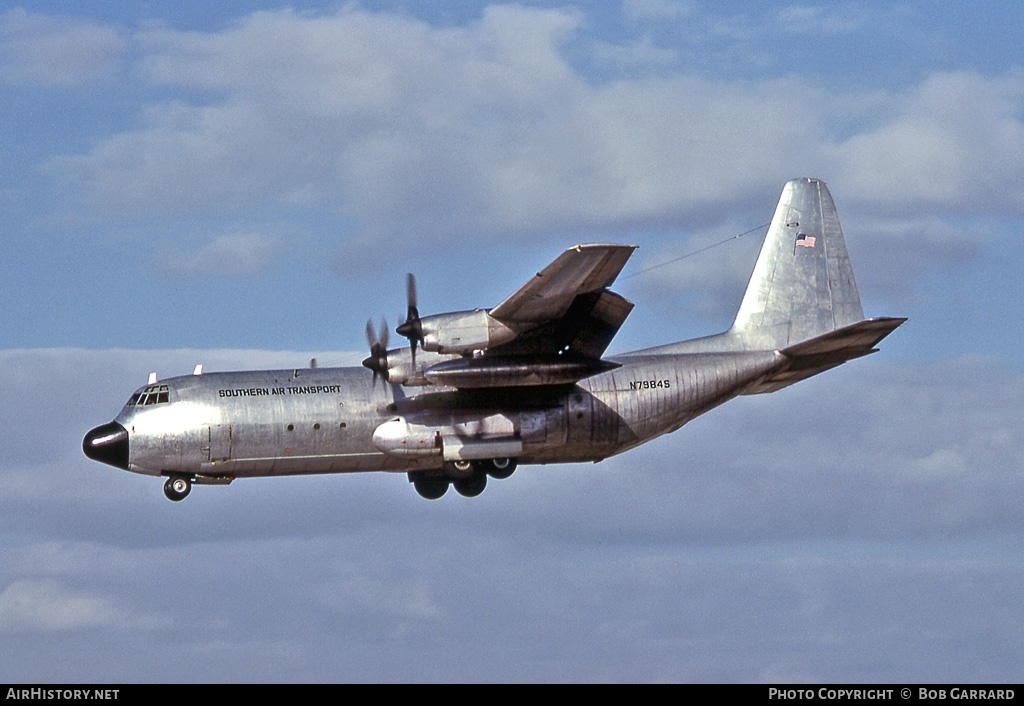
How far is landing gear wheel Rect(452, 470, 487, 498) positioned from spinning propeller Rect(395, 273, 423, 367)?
4.72 meters

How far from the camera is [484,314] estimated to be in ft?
102

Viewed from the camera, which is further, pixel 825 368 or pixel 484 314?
pixel 825 368

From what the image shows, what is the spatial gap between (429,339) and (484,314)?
1.24 m

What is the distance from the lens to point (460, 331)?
102ft

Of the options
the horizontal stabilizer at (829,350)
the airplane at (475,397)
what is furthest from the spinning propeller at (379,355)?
the horizontal stabilizer at (829,350)

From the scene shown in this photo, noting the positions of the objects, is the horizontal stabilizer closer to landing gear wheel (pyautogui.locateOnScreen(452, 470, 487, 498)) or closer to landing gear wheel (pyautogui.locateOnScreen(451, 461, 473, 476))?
landing gear wheel (pyautogui.locateOnScreen(452, 470, 487, 498))

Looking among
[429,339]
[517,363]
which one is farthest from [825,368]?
[429,339]

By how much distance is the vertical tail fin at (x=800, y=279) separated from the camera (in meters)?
36.5
